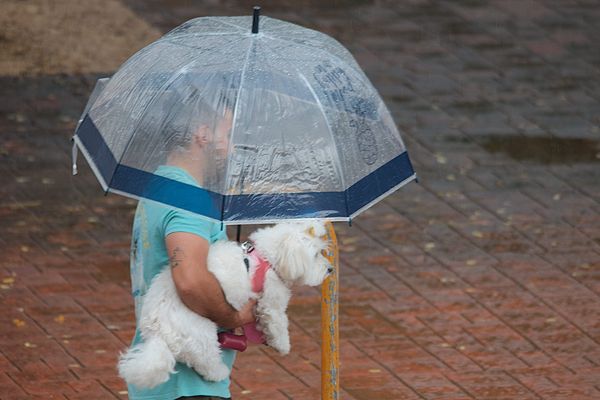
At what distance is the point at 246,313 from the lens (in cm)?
412

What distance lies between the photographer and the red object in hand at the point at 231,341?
4156mm

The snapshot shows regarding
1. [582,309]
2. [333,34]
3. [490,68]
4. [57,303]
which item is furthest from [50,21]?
[582,309]

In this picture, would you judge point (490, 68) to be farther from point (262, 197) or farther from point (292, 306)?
point (262, 197)

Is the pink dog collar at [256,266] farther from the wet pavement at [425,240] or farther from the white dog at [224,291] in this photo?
the wet pavement at [425,240]

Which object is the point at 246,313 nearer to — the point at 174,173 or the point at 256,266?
the point at 256,266

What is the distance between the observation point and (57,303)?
7.05 metres

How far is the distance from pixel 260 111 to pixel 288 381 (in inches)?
100

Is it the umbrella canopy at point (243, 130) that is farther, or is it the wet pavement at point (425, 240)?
the wet pavement at point (425, 240)

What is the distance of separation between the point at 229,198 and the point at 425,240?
4198 mm

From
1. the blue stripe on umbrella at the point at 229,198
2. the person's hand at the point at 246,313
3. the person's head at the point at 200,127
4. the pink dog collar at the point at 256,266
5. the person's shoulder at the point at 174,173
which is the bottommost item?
the person's hand at the point at 246,313

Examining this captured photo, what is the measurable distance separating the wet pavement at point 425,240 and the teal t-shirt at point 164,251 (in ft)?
6.52

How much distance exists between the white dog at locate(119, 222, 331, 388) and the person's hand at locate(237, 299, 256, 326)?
26mm

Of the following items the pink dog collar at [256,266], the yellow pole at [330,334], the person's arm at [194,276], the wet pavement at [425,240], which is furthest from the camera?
the wet pavement at [425,240]

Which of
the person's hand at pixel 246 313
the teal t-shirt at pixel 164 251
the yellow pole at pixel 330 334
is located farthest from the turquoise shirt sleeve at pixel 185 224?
the yellow pole at pixel 330 334
